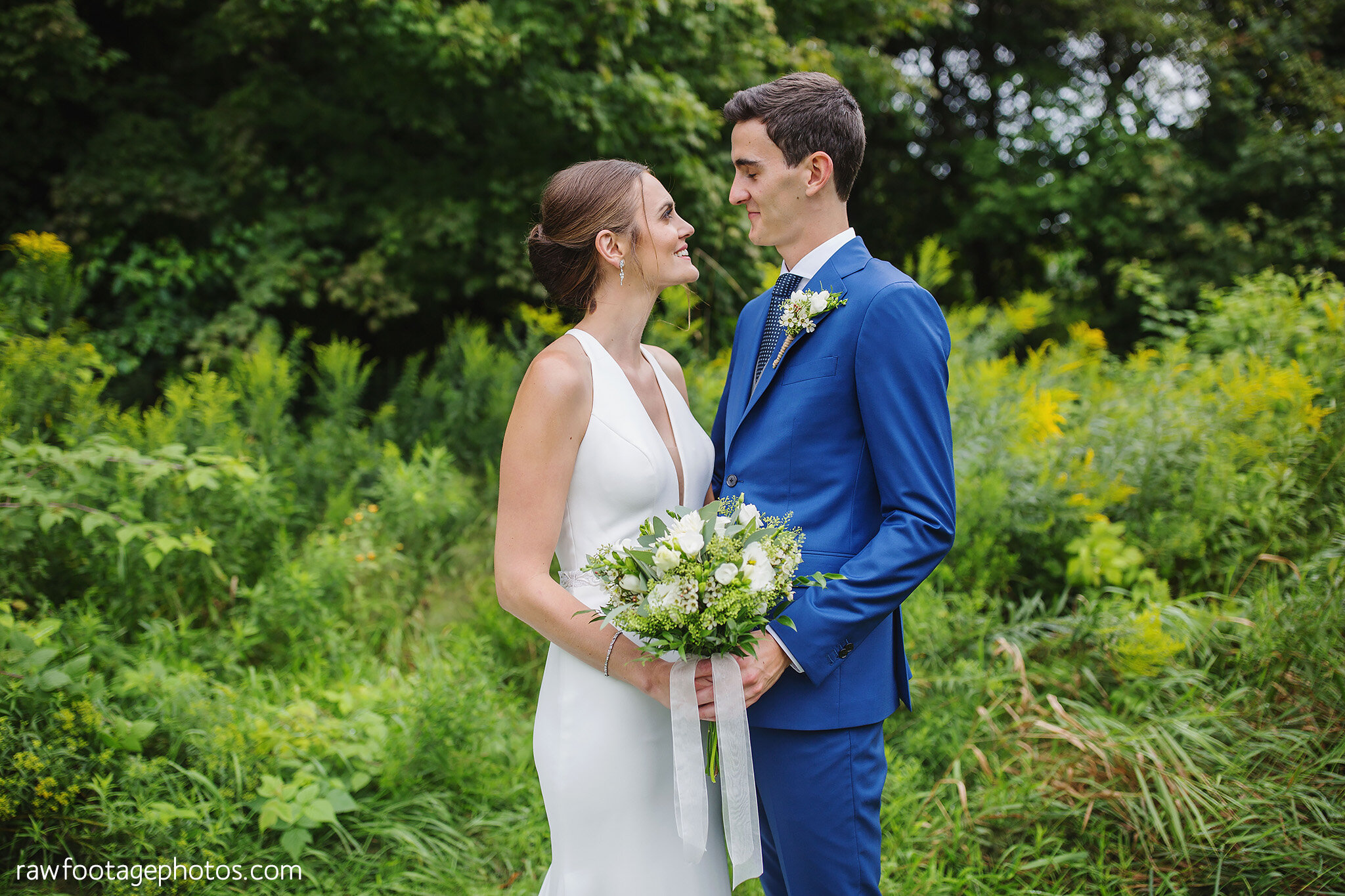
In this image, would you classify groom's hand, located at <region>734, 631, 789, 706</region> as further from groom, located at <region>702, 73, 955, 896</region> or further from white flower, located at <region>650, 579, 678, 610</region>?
white flower, located at <region>650, 579, 678, 610</region>

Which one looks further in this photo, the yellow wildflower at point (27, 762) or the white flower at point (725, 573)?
the yellow wildflower at point (27, 762)

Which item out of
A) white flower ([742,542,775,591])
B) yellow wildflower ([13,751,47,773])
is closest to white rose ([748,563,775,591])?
white flower ([742,542,775,591])

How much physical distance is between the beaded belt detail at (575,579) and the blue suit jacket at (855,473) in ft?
1.31

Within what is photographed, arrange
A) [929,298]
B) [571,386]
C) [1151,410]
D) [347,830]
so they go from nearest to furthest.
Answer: [929,298]
[571,386]
[347,830]
[1151,410]

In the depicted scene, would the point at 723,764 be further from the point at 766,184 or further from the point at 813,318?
the point at 766,184

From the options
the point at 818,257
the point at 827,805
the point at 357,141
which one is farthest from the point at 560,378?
the point at 357,141

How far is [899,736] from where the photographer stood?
144 inches

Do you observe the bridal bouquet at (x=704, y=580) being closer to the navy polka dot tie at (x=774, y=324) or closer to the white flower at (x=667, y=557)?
the white flower at (x=667, y=557)

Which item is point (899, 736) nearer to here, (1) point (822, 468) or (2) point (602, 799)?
(2) point (602, 799)

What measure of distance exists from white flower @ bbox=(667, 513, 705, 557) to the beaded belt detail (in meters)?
0.51

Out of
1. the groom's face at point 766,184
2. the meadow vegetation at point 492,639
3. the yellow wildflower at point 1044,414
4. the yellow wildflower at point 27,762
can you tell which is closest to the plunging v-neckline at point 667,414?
the groom's face at point 766,184

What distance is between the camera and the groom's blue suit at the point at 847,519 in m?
1.75

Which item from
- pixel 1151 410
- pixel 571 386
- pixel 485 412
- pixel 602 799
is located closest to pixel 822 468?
pixel 571 386

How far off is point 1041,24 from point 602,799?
14290 millimetres
